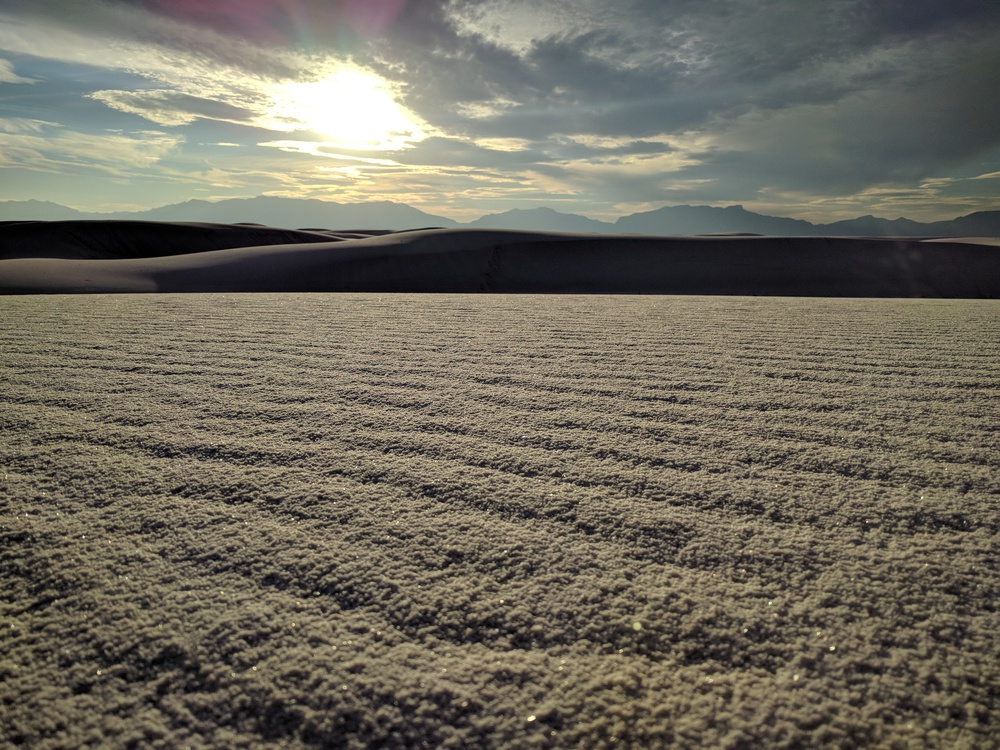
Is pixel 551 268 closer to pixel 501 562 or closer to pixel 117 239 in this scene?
pixel 501 562

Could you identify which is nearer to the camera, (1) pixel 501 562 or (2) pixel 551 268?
(1) pixel 501 562

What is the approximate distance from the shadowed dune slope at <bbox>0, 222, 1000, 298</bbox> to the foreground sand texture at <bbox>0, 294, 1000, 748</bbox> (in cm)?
902

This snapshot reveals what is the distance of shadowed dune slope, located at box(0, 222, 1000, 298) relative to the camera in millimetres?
10859

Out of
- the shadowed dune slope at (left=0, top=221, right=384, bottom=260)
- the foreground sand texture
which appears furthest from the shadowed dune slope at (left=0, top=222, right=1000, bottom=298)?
the shadowed dune slope at (left=0, top=221, right=384, bottom=260)

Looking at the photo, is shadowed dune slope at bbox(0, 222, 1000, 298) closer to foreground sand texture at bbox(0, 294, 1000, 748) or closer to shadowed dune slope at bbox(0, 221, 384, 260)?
foreground sand texture at bbox(0, 294, 1000, 748)

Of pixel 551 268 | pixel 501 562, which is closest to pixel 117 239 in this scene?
pixel 551 268

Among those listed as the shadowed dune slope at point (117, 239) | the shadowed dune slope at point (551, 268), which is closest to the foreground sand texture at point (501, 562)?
the shadowed dune slope at point (551, 268)

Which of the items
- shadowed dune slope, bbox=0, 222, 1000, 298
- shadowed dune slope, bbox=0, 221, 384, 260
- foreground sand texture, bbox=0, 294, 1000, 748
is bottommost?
foreground sand texture, bbox=0, 294, 1000, 748

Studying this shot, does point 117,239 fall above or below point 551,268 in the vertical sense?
above

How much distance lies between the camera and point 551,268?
13.7 metres

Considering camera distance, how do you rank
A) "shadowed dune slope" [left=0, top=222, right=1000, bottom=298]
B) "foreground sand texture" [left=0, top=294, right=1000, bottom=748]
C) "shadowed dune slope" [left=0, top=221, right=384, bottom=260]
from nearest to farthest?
1. "foreground sand texture" [left=0, top=294, right=1000, bottom=748]
2. "shadowed dune slope" [left=0, top=222, right=1000, bottom=298]
3. "shadowed dune slope" [left=0, top=221, right=384, bottom=260]

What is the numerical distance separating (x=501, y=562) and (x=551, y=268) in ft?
42.4

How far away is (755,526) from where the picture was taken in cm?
135

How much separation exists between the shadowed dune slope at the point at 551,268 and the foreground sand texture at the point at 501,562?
9021mm
